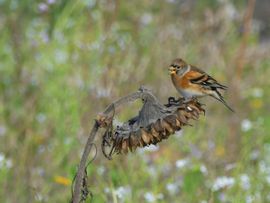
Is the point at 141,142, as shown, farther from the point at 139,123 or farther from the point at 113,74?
the point at 113,74

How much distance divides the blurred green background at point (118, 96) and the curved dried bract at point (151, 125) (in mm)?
1113

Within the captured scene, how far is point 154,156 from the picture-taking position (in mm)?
5352

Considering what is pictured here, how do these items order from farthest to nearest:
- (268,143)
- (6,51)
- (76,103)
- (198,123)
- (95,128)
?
1. (6,51)
2. (198,123)
3. (268,143)
4. (76,103)
5. (95,128)

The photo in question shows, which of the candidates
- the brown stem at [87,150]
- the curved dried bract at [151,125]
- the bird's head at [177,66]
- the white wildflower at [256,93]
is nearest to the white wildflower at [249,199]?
the bird's head at [177,66]

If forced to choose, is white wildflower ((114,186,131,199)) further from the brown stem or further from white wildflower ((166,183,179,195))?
the brown stem

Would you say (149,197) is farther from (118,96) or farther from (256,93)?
(256,93)

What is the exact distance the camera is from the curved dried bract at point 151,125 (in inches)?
96.4

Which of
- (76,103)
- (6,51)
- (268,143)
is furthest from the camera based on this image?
(6,51)

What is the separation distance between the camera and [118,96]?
511cm

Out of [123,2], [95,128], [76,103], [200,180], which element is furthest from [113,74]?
[95,128]

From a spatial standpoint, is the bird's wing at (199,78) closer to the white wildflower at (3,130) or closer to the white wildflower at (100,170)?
the white wildflower at (100,170)

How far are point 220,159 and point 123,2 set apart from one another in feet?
8.16

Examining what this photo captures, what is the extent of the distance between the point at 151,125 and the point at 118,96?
262cm

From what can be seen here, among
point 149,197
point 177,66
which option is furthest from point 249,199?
point 177,66
